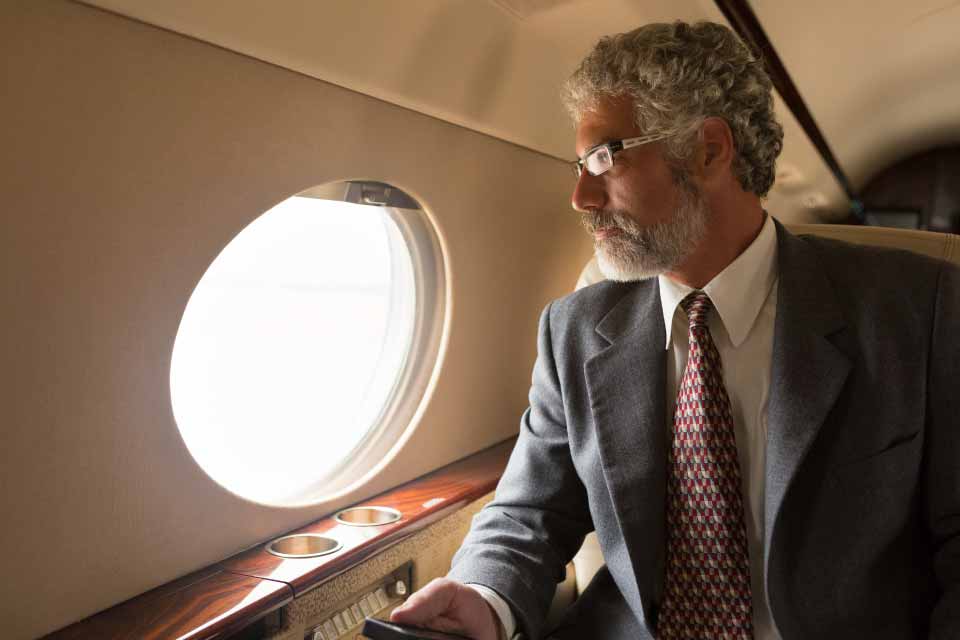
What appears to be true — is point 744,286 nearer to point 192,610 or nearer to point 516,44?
point 516,44

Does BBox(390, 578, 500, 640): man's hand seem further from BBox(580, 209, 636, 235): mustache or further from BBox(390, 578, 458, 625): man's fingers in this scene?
BBox(580, 209, 636, 235): mustache

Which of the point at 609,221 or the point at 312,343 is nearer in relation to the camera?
the point at 609,221

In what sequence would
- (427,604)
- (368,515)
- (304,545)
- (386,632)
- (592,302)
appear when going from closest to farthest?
(386,632), (427,604), (592,302), (304,545), (368,515)

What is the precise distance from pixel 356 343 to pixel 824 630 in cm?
175

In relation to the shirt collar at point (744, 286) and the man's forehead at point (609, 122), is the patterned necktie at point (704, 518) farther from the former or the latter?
the man's forehead at point (609, 122)

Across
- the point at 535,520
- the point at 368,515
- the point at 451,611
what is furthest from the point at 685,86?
the point at 368,515

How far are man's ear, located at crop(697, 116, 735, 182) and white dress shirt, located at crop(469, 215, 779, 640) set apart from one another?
17 cm

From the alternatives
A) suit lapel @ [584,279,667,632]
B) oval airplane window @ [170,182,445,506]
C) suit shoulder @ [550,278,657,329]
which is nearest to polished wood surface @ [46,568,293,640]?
oval airplane window @ [170,182,445,506]

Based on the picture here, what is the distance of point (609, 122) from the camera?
1.86 meters

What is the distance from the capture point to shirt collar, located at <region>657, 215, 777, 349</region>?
1719 millimetres

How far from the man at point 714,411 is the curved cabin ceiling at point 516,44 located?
0.46 m

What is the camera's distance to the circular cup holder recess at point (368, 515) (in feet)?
7.59

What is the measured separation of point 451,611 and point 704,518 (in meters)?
0.54

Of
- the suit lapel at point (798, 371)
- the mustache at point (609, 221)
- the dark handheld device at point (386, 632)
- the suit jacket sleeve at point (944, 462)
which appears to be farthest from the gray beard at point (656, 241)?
the dark handheld device at point (386, 632)
